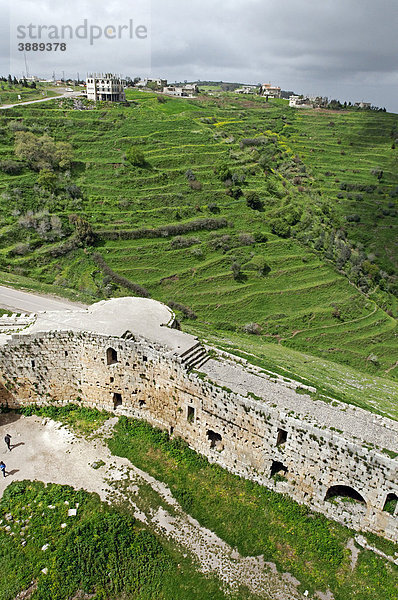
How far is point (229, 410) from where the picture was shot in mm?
18250

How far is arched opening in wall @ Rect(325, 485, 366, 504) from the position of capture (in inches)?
659

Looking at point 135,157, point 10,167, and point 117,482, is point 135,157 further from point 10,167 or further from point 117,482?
point 117,482

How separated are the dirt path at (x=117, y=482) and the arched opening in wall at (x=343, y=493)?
3851 millimetres

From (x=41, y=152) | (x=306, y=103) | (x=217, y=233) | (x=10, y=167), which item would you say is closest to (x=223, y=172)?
(x=217, y=233)

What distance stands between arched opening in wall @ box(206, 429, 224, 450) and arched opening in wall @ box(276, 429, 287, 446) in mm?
3339

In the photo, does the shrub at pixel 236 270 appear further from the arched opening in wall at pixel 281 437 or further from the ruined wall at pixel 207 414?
the arched opening in wall at pixel 281 437

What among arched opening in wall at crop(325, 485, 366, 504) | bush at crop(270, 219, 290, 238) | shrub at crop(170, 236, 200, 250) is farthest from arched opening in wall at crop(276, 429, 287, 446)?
bush at crop(270, 219, 290, 238)

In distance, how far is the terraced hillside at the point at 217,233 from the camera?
3981 cm

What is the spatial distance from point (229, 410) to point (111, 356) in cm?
773

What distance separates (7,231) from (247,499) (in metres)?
38.0

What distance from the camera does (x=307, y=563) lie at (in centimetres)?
1538

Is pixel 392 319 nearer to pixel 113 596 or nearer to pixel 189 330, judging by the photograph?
pixel 189 330

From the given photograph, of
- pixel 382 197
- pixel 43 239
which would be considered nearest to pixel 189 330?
pixel 43 239

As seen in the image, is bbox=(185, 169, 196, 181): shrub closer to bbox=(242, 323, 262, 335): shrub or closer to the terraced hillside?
the terraced hillside
